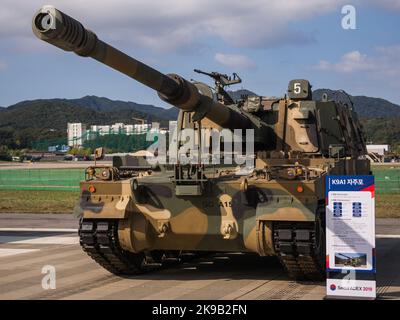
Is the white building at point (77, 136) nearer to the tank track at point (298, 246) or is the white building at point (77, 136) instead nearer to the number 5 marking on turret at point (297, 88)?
the number 5 marking on turret at point (297, 88)

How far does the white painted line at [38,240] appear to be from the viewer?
18.5 m

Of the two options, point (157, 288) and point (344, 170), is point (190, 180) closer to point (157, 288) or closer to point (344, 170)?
point (157, 288)

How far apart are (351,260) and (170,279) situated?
3.51 m

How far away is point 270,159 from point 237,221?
184 centimetres

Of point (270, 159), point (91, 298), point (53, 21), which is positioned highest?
point (53, 21)

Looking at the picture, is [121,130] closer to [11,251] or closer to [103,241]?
[11,251]

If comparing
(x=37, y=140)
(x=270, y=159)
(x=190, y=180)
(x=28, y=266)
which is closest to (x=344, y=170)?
(x=270, y=159)

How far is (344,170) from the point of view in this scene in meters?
13.0

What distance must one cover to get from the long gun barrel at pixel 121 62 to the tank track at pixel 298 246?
216cm

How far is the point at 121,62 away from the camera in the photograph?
30.5 feet

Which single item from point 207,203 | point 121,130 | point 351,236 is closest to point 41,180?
point 121,130

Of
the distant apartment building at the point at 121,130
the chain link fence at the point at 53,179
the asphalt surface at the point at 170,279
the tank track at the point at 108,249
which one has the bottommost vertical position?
the asphalt surface at the point at 170,279

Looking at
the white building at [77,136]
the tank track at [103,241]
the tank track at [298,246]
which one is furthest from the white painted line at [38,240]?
the white building at [77,136]
